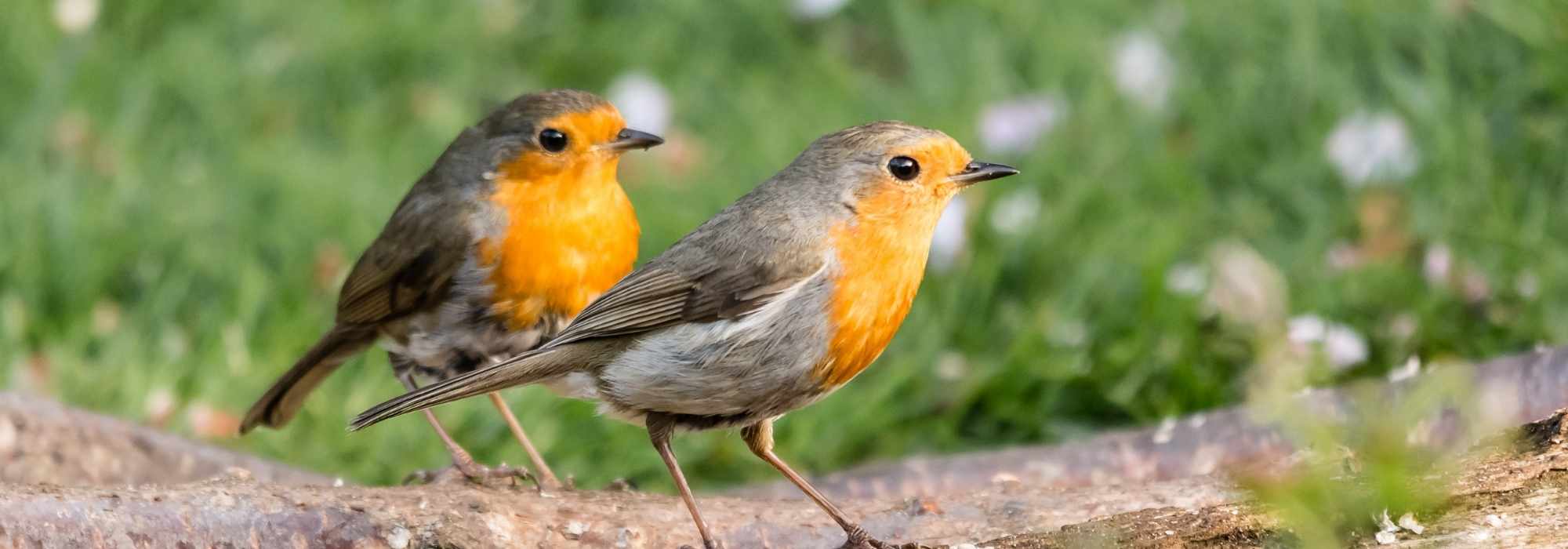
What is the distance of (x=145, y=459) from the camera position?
4508 mm

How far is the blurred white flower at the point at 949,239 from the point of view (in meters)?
5.86

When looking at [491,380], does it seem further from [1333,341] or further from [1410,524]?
[1333,341]

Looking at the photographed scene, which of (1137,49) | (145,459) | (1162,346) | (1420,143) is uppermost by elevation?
(1137,49)

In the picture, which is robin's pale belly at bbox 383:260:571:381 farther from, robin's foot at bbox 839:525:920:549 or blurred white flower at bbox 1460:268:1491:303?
blurred white flower at bbox 1460:268:1491:303

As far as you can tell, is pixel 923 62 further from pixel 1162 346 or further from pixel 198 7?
pixel 198 7

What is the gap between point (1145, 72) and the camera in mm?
6828

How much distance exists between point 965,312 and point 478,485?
2.46 m

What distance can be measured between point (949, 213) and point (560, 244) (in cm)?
200

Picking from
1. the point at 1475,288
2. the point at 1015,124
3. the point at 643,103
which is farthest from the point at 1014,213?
the point at 643,103

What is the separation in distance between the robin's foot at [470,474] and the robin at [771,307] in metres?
0.52

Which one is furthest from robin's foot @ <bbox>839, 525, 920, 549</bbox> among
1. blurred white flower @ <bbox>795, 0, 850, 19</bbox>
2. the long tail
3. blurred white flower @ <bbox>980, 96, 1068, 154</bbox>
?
blurred white flower @ <bbox>795, 0, 850, 19</bbox>

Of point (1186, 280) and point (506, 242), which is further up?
point (1186, 280)

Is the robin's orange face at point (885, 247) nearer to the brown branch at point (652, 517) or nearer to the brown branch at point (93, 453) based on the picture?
the brown branch at point (652, 517)

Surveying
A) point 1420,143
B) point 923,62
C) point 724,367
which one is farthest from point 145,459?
point 1420,143
